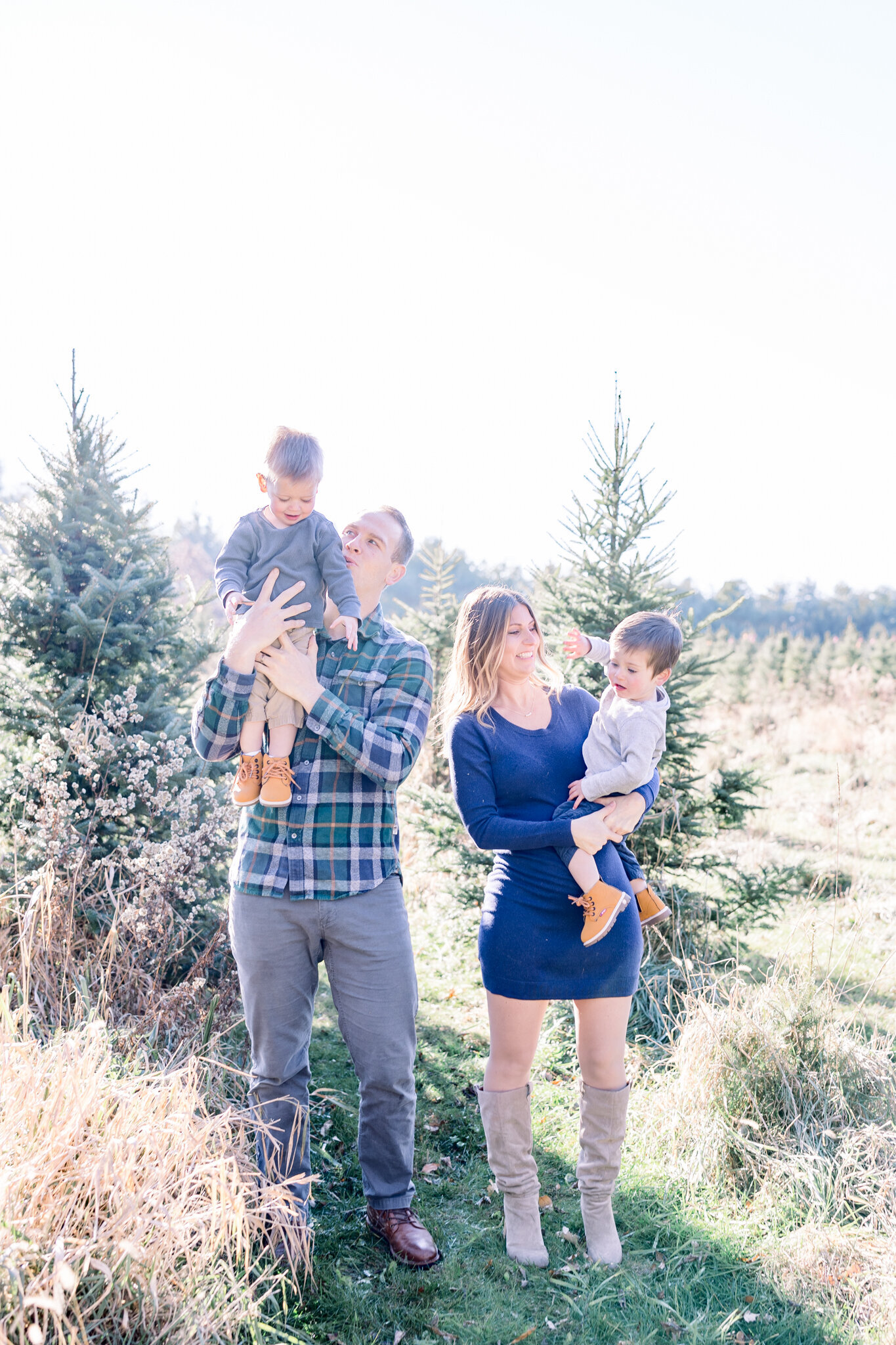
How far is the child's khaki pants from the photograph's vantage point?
2615mm

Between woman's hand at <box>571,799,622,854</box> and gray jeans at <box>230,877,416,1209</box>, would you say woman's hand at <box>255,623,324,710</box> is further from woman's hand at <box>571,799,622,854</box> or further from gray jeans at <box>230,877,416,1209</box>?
woman's hand at <box>571,799,622,854</box>

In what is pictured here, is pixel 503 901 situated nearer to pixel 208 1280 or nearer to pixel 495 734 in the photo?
pixel 495 734

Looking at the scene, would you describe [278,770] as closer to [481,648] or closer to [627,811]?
[481,648]

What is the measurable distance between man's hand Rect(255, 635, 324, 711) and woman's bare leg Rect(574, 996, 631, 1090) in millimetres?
1279

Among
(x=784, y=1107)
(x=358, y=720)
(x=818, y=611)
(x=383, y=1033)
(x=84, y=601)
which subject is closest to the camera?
(x=358, y=720)

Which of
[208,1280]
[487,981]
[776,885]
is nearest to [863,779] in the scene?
[776,885]

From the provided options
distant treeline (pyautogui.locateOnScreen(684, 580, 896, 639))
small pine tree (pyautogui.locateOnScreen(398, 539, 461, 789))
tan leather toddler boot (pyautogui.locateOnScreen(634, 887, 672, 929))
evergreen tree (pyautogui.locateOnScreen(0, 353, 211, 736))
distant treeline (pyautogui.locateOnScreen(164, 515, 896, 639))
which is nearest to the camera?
tan leather toddler boot (pyautogui.locateOnScreen(634, 887, 672, 929))

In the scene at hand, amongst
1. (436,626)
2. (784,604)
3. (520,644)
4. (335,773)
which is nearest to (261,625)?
(335,773)

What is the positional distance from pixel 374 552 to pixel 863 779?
11398 millimetres

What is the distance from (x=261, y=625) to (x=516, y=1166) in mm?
1896

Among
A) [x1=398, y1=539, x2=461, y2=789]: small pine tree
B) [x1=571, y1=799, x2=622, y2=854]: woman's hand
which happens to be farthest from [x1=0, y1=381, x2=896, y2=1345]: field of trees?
[x1=398, y1=539, x2=461, y2=789]: small pine tree

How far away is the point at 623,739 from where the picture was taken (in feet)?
8.94

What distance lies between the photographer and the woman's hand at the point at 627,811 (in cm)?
266

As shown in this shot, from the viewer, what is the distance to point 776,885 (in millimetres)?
4840
